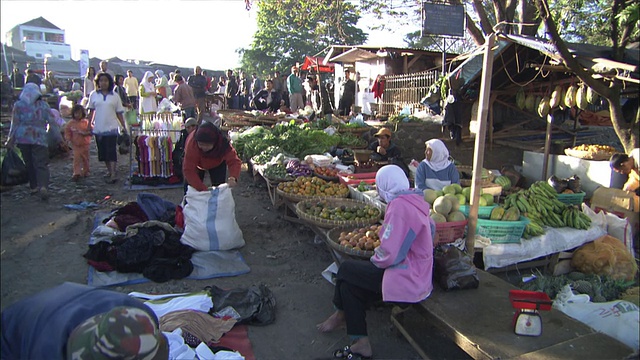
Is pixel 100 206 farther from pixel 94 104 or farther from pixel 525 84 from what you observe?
pixel 525 84

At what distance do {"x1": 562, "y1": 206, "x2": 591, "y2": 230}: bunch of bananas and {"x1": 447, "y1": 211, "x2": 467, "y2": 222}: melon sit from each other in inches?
57.5

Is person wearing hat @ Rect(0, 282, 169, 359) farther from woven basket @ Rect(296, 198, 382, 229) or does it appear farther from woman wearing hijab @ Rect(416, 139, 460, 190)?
Answer: woman wearing hijab @ Rect(416, 139, 460, 190)

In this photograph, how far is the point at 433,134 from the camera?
8.80 metres

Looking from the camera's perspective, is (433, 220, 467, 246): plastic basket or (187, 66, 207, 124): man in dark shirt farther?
(187, 66, 207, 124): man in dark shirt

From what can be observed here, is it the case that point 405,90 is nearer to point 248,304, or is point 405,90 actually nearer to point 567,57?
point 567,57

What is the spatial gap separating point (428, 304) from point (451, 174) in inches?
98.0

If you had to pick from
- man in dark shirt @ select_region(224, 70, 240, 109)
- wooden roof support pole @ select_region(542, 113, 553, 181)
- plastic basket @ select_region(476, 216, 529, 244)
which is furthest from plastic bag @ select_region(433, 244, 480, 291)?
man in dark shirt @ select_region(224, 70, 240, 109)

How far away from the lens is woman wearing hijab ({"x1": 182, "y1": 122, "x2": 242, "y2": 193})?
4984 mm

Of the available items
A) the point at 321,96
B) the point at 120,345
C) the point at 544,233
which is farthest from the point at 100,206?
the point at 321,96

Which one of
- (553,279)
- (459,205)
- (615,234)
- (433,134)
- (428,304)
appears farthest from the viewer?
(433,134)

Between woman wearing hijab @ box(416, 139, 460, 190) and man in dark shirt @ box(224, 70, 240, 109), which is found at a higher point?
man in dark shirt @ box(224, 70, 240, 109)

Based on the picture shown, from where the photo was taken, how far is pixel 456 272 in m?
3.32

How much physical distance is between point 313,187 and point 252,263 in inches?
57.0

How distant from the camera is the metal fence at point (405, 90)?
34.0 feet
